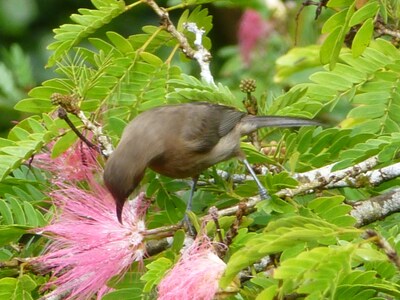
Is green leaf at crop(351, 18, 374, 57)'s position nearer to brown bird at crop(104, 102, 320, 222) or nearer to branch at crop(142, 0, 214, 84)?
brown bird at crop(104, 102, 320, 222)

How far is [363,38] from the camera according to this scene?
3123 millimetres

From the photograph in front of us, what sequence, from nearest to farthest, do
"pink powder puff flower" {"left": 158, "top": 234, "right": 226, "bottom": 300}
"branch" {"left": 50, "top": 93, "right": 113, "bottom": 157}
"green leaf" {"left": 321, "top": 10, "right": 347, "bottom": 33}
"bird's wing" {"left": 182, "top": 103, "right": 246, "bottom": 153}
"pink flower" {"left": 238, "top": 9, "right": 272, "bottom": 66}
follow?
"pink powder puff flower" {"left": 158, "top": 234, "right": 226, "bottom": 300}
"branch" {"left": 50, "top": 93, "right": 113, "bottom": 157}
"green leaf" {"left": 321, "top": 10, "right": 347, "bottom": 33}
"bird's wing" {"left": 182, "top": 103, "right": 246, "bottom": 153}
"pink flower" {"left": 238, "top": 9, "right": 272, "bottom": 66}

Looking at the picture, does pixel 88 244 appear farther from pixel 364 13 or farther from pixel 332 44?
pixel 364 13

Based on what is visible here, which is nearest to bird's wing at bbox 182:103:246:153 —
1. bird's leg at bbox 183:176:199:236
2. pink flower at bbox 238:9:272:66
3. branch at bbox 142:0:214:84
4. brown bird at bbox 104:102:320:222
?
brown bird at bbox 104:102:320:222

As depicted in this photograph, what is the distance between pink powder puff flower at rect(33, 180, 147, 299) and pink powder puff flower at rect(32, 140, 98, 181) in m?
0.12

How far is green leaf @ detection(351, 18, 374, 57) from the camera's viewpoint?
122 inches

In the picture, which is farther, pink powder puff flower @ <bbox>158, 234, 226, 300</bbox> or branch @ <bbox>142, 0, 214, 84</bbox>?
branch @ <bbox>142, 0, 214, 84</bbox>

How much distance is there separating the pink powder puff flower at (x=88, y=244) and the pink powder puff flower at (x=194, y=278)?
0.29 meters

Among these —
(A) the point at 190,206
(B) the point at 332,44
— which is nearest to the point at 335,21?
(B) the point at 332,44

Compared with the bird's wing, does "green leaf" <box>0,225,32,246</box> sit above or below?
above

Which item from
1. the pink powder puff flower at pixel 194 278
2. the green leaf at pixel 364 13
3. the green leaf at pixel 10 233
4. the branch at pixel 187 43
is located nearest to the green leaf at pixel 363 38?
the green leaf at pixel 364 13

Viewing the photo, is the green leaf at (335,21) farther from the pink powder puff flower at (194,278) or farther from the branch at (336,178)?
the pink powder puff flower at (194,278)

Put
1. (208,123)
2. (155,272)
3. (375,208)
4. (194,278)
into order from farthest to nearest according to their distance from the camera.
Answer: (208,123)
(375,208)
(155,272)
(194,278)

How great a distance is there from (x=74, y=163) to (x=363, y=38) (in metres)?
0.96
